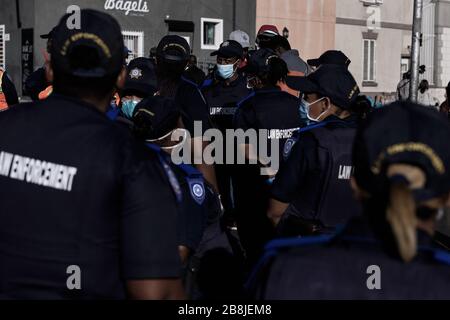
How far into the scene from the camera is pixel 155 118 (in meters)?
4.00

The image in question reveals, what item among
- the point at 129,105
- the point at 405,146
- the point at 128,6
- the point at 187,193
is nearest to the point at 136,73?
the point at 129,105

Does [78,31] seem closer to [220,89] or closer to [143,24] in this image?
[220,89]

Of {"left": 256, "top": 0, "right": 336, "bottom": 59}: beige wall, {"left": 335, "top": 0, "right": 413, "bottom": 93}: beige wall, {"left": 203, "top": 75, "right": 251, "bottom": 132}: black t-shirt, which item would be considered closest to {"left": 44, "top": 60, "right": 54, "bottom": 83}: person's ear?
{"left": 203, "top": 75, "right": 251, "bottom": 132}: black t-shirt

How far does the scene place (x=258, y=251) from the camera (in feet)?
20.8

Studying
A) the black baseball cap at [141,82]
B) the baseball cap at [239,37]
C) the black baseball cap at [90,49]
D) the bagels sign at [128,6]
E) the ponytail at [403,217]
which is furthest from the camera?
the bagels sign at [128,6]

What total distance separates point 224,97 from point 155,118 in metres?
4.05

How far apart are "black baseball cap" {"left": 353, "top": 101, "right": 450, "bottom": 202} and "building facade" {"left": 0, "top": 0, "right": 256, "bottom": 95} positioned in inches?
693

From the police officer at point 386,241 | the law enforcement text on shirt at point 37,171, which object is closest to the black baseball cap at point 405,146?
the police officer at point 386,241

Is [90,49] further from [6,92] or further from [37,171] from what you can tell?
[6,92]

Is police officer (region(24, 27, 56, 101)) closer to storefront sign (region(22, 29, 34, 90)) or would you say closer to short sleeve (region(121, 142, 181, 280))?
short sleeve (region(121, 142, 181, 280))

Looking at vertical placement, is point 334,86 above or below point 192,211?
above

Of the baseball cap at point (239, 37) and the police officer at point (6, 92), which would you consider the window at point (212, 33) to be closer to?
the baseball cap at point (239, 37)

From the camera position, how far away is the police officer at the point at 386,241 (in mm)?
1839

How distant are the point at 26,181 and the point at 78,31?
0.53 meters
